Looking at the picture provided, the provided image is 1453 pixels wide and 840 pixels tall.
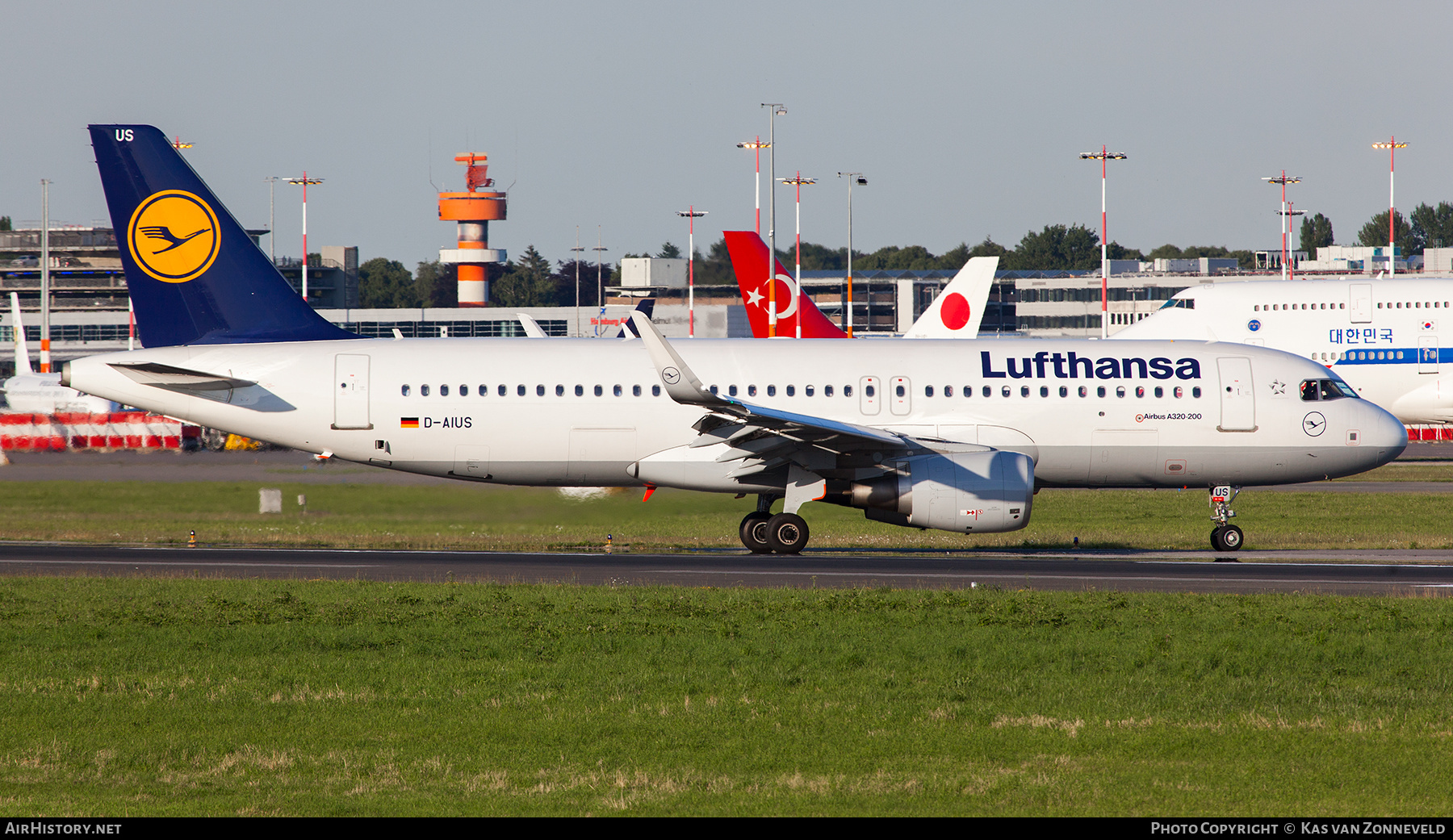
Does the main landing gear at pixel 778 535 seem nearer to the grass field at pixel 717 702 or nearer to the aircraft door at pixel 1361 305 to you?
the grass field at pixel 717 702

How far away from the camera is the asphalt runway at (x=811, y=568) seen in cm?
2164

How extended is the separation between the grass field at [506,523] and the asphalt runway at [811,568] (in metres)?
1.10

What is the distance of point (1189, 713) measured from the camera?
41.7 feet

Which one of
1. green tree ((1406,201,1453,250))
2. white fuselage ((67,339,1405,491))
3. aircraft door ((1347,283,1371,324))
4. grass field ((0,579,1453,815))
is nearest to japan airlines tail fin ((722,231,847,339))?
aircraft door ((1347,283,1371,324))

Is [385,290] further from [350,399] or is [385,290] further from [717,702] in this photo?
[717,702]

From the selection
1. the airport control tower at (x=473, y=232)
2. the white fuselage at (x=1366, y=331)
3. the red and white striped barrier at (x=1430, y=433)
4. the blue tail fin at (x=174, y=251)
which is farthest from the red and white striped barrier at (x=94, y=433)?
the airport control tower at (x=473, y=232)

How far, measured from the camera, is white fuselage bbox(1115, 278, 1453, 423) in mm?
49125

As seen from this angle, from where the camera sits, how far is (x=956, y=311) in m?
48.5

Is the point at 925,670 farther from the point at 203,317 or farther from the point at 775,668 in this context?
the point at 203,317

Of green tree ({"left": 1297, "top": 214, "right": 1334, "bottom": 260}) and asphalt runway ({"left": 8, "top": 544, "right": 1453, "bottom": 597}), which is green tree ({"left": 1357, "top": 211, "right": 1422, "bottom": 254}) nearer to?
green tree ({"left": 1297, "top": 214, "right": 1334, "bottom": 260})

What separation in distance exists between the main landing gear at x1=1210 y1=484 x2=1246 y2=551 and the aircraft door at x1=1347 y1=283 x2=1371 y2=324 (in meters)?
25.6

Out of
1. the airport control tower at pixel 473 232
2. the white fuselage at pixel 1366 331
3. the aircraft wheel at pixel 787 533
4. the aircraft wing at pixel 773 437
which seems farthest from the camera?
the airport control tower at pixel 473 232

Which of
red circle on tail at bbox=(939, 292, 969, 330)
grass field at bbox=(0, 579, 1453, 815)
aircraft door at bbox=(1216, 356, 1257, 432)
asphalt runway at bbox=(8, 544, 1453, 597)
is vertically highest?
red circle on tail at bbox=(939, 292, 969, 330)

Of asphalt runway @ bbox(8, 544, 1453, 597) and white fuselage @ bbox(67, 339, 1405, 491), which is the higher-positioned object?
white fuselage @ bbox(67, 339, 1405, 491)
